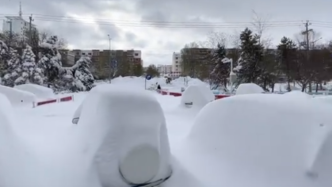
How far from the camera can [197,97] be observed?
11.4 meters

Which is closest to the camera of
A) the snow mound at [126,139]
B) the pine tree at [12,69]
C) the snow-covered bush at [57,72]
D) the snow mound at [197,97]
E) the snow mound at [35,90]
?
the snow mound at [126,139]

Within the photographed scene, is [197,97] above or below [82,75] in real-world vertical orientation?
below

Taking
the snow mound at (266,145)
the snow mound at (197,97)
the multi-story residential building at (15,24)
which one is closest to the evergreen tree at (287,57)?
the snow mound at (197,97)

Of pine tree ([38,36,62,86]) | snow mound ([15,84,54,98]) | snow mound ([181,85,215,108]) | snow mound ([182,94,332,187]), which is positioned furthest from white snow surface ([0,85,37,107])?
pine tree ([38,36,62,86])

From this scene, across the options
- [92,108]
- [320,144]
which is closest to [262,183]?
[320,144]

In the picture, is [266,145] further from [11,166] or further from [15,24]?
[15,24]

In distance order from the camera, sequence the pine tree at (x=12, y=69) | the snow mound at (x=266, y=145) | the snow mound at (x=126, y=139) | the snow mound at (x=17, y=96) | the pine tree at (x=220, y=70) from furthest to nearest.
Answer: the pine tree at (x=220, y=70) → the pine tree at (x=12, y=69) → the snow mound at (x=17, y=96) → the snow mound at (x=266, y=145) → the snow mound at (x=126, y=139)

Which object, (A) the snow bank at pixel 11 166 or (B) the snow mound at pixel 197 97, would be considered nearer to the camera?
(A) the snow bank at pixel 11 166

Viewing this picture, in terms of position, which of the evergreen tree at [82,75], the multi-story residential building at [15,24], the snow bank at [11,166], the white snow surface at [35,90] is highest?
the multi-story residential building at [15,24]

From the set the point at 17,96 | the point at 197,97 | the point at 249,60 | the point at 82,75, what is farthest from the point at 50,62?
the point at 197,97

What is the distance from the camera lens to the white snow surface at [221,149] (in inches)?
102

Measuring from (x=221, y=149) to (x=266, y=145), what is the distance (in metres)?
0.61

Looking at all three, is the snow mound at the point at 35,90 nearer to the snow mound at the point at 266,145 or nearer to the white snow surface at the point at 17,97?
the white snow surface at the point at 17,97

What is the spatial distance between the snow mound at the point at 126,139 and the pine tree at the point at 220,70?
26.7 metres
